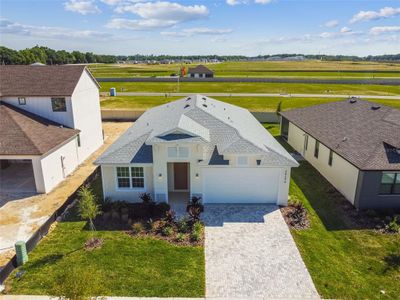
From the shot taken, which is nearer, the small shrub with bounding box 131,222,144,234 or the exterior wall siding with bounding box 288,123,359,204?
the small shrub with bounding box 131,222,144,234

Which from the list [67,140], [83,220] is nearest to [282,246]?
[83,220]

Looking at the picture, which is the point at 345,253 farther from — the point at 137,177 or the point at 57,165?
the point at 57,165

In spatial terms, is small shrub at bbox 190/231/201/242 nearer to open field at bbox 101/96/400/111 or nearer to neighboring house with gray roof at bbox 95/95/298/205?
neighboring house with gray roof at bbox 95/95/298/205

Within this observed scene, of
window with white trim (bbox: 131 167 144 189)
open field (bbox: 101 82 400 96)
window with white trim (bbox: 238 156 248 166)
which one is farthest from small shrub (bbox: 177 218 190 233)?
open field (bbox: 101 82 400 96)

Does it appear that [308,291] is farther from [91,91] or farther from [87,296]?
[91,91]

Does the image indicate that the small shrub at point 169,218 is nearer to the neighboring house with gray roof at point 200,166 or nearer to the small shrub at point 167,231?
the small shrub at point 167,231
